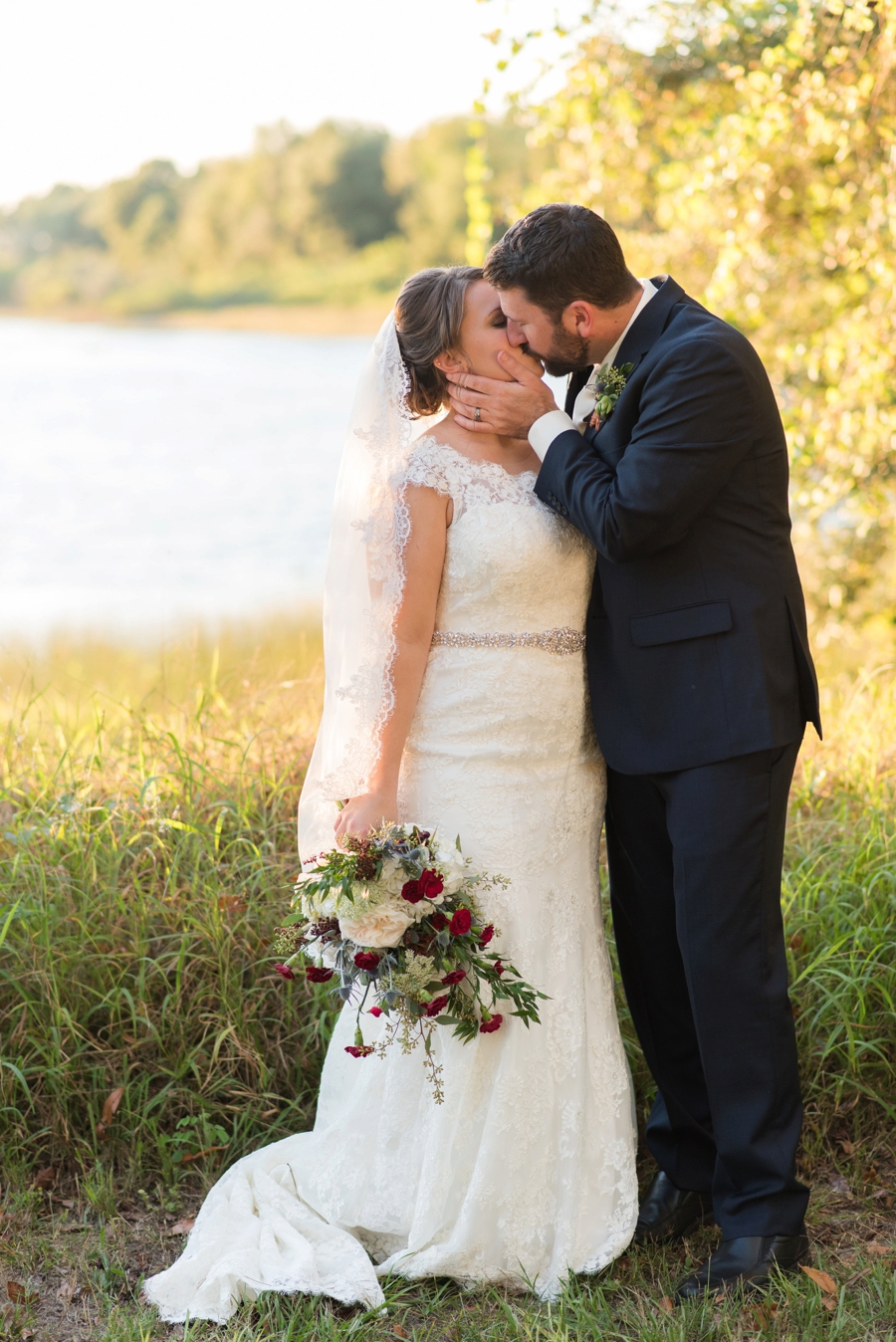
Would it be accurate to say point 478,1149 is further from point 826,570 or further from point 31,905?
point 826,570

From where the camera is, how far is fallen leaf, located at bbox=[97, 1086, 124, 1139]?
321cm

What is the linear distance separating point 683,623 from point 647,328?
0.72 metres

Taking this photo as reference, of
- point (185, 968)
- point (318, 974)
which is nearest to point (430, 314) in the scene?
point (318, 974)

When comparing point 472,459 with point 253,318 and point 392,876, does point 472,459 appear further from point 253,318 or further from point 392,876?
point 253,318

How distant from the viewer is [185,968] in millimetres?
3359

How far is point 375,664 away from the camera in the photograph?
2746mm

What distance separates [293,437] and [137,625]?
658 inches

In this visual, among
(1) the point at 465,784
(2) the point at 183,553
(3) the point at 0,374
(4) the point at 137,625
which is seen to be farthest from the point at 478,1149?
(3) the point at 0,374

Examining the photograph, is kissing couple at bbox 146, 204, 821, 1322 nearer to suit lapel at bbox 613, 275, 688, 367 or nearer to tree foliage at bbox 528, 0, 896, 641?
suit lapel at bbox 613, 275, 688, 367

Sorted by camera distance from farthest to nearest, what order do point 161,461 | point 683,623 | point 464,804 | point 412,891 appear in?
point 161,461 → point 464,804 → point 683,623 → point 412,891

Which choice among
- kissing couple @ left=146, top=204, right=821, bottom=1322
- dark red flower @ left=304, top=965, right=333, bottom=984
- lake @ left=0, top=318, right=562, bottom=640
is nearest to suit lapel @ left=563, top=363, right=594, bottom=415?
kissing couple @ left=146, top=204, right=821, bottom=1322

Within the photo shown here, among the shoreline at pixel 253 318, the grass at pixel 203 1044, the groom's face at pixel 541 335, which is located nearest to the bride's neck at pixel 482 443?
the groom's face at pixel 541 335

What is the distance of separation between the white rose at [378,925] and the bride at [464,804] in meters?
0.26

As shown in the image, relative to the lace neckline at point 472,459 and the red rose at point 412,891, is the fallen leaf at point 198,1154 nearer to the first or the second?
the red rose at point 412,891
